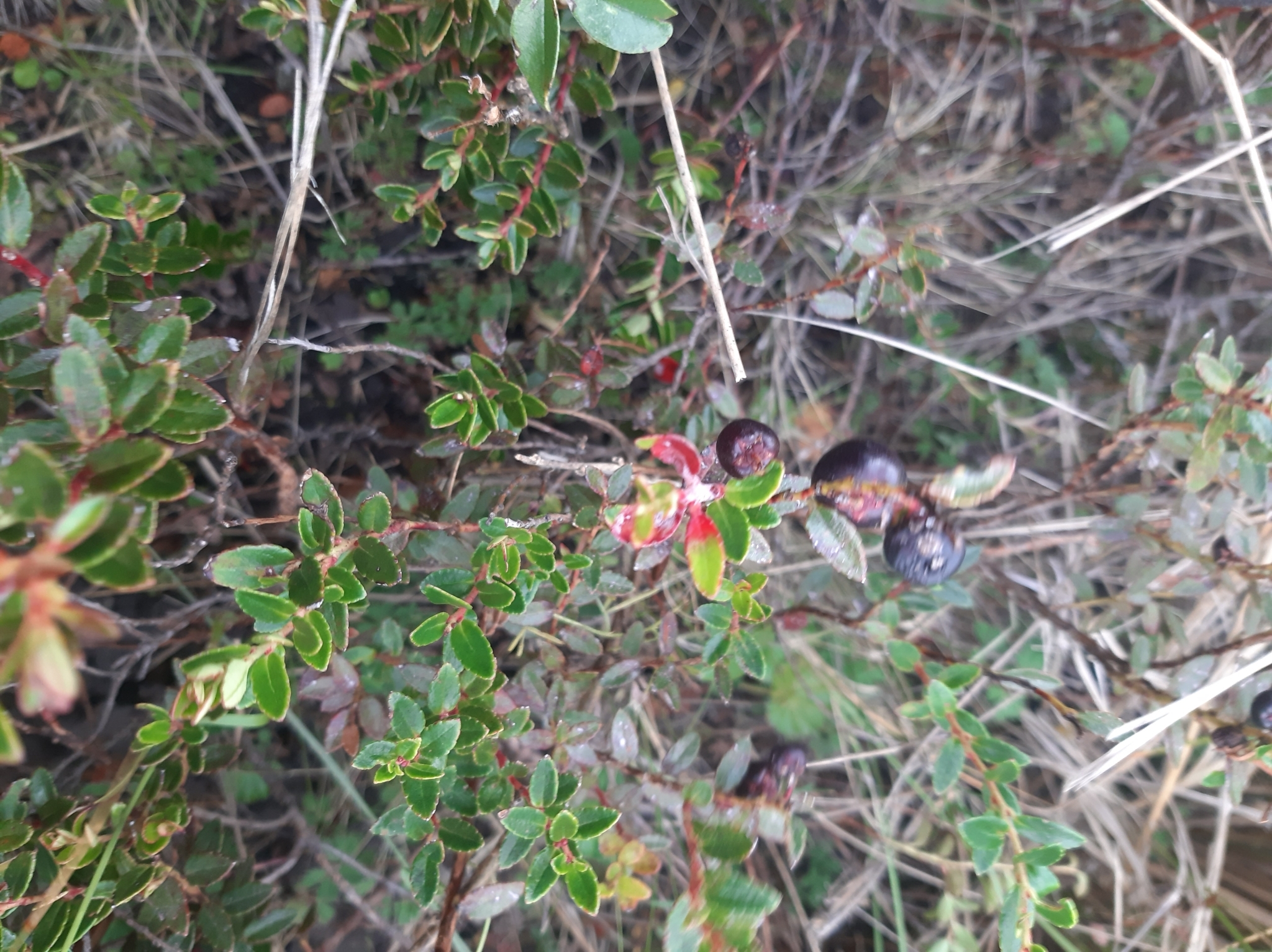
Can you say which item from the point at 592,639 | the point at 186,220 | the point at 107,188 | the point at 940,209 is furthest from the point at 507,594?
the point at 940,209

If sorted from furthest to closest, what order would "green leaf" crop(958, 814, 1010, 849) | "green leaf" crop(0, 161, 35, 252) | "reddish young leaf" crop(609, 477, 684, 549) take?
1. "green leaf" crop(958, 814, 1010, 849)
2. "green leaf" crop(0, 161, 35, 252)
3. "reddish young leaf" crop(609, 477, 684, 549)

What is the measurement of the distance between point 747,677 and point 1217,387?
1.40 m

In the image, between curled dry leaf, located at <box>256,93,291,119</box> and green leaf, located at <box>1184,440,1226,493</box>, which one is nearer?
A: green leaf, located at <box>1184,440,1226,493</box>

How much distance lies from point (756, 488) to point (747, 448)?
0.69ft

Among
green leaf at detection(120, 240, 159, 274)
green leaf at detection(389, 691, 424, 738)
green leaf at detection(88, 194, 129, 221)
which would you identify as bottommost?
green leaf at detection(389, 691, 424, 738)

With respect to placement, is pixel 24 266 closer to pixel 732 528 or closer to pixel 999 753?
pixel 732 528

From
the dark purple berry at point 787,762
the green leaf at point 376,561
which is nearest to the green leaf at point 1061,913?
the dark purple berry at point 787,762

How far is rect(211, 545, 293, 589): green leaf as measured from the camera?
1.05m

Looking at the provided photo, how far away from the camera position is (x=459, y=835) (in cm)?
127

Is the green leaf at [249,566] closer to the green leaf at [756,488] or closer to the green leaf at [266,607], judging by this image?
the green leaf at [266,607]

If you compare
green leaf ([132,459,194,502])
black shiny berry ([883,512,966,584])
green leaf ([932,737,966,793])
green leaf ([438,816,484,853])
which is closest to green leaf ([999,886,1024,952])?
green leaf ([932,737,966,793])

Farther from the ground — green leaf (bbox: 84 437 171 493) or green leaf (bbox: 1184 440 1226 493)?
green leaf (bbox: 84 437 171 493)

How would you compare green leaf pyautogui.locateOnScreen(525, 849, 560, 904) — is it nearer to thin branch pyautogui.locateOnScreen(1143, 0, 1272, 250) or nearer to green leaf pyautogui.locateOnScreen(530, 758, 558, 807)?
green leaf pyautogui.locateOnScreen(530, 758, 558, 807)

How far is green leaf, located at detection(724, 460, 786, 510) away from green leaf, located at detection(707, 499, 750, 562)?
0.7 inches
